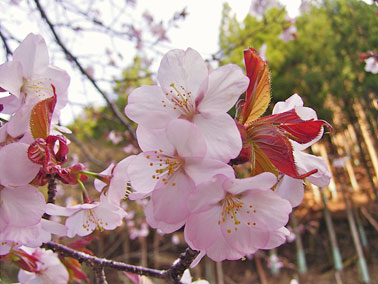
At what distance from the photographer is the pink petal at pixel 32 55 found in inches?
16.6

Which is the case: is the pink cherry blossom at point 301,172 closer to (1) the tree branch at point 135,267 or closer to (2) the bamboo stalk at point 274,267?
(1) the tree branch at point 135,267

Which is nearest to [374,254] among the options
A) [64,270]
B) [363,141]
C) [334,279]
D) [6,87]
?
[334,279]

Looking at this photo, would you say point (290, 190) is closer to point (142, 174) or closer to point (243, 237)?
point (243, 237)

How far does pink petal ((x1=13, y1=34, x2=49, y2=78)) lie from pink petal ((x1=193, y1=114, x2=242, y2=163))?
295 millimetres

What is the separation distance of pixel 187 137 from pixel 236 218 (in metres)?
0.13

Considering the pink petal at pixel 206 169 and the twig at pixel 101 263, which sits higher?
the pink petal at pixel 206 169

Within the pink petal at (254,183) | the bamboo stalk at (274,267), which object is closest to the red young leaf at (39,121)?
Answer: the pink petal at (254,183)

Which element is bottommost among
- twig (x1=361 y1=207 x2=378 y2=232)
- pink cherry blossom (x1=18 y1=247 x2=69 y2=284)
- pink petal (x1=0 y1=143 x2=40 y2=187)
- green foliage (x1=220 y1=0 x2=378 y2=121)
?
twig (x1=361 y1=207 x2=378 y2=232)

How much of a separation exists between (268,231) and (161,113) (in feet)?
0.60

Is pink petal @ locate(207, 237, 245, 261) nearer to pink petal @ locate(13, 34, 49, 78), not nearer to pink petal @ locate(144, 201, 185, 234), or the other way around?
pink petal @ locate(144, 201, 185, 234)

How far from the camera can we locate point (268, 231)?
1.09 feet

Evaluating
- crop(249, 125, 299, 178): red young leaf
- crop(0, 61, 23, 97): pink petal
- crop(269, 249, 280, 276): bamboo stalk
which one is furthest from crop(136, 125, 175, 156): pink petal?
crop(269, 249, 280, 276): bamboo stalk

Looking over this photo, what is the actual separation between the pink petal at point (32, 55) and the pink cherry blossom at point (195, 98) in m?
0.21

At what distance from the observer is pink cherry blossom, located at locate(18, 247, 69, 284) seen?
1.94 ft
